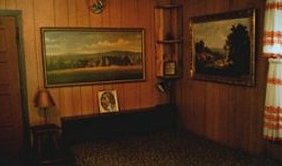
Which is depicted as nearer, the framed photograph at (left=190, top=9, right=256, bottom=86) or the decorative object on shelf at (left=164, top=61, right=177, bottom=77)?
the framed photograph at (left=190, top=9, right=256, bottom=86)

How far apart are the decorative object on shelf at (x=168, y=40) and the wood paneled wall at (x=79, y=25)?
0.29 feet

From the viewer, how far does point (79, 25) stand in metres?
3.87

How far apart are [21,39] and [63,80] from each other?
26.1 inches

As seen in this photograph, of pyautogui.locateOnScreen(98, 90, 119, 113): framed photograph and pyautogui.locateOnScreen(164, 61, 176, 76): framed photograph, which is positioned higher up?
pyautogui.locateOnScreen(164, 61, 176, 76): framed photograph

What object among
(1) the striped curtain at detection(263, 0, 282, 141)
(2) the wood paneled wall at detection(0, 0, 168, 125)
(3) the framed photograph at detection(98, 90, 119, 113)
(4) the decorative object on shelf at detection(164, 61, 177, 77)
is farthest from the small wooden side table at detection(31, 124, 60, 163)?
(1) the striped curtain at detection(263, 0, 282, 141)

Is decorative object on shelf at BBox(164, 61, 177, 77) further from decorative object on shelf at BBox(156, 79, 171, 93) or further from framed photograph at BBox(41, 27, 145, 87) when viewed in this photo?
framed photograph at BBox(41, 27, 145, 87)

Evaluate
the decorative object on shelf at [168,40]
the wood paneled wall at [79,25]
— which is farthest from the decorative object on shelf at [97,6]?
the decorative object on shelf at [168,40]

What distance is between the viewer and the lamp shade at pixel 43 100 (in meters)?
3.51

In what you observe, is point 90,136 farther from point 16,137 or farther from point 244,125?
point 244,125

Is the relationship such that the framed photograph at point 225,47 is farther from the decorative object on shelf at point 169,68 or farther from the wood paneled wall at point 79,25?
the wood paneled wall at point 79,25

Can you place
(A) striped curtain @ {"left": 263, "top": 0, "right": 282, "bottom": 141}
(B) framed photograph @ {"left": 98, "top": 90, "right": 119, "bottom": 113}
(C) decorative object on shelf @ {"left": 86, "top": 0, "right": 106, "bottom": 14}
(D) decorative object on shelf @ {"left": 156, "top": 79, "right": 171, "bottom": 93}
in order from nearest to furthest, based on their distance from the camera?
(A) striped curtain @ {"left": 263, "top": 0, "right": 282, "bottom": 141} → (C) decorative object on shelf @ {"left": 86, "top": 0, "right": 106, "bottom": 14} → (B) framed photograph @ {"left": 98, "top": 90, "right": 119, "bottom": 113} → (D) decorative object on shelf @ {"left": 156, "top": 79, "right": 171, "bottom": 93}

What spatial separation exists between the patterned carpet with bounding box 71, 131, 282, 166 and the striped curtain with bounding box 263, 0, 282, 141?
327 millimetres

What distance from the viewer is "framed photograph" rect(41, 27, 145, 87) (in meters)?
3.76

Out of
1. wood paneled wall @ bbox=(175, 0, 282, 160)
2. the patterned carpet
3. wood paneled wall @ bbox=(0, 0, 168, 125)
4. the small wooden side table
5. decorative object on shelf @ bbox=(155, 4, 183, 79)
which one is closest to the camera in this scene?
the patterned carpet
